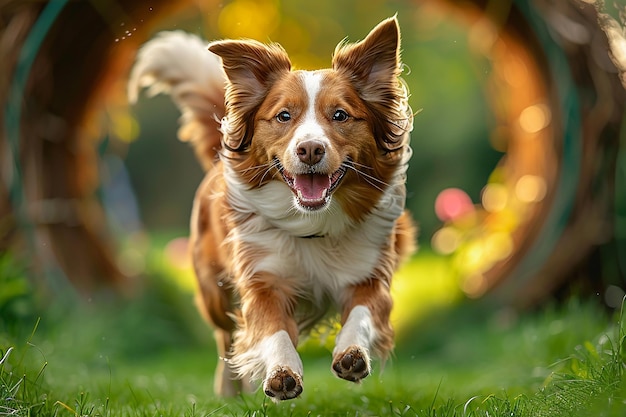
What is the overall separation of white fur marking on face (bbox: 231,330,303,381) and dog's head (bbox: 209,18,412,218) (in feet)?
1.94

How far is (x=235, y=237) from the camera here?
441 cm

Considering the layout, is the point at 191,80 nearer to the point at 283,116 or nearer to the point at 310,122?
the point at 283,116

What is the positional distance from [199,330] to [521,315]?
3238 millimetres

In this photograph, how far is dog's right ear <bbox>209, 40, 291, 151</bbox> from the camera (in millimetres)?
4102

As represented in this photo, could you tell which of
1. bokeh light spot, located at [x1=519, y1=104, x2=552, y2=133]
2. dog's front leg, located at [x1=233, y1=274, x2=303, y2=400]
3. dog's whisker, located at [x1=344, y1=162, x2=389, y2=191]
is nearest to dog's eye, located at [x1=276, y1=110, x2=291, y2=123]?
dog's whisker, located at [x1=344, y1=162, x2=389, y2=191]

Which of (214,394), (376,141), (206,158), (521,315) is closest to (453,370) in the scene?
(521,315)

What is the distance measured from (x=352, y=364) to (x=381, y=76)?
1.35 meters

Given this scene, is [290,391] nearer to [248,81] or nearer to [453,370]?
[248,81]

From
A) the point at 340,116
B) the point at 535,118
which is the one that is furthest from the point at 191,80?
the point at 535,118

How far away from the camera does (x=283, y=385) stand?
3.64 meters

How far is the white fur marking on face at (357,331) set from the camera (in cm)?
384

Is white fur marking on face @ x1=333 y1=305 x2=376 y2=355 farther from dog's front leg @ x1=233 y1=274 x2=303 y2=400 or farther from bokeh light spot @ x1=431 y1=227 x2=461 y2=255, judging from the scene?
bokeh light spot @ x1=431 y1=227 x2=461 y2=255

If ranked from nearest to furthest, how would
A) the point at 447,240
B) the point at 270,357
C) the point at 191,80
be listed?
1. the point at 270,357
2. the point at 191,80
3. the point at 447,240

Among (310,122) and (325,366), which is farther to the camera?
(325,366)
